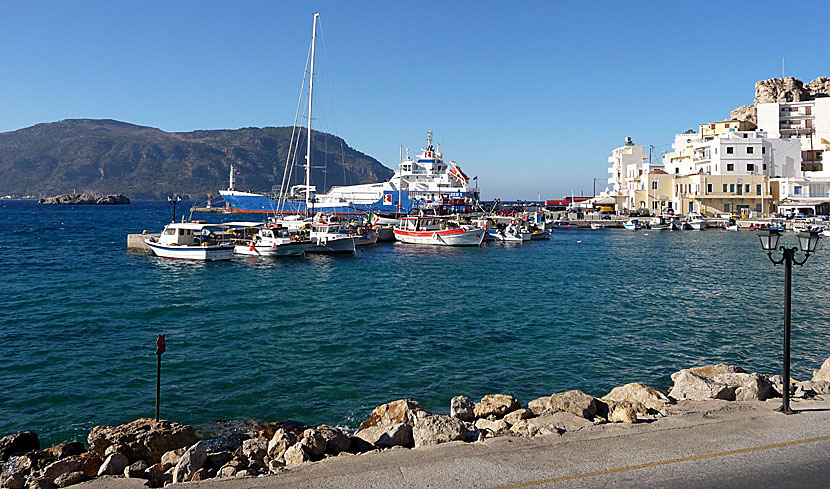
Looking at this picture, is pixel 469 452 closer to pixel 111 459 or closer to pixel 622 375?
pixel 111 459

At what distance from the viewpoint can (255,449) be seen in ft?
29.1

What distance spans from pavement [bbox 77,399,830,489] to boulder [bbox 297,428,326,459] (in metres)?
0.62

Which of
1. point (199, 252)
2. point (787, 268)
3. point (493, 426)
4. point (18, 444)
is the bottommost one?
point (18, 444)

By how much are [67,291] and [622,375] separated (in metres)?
24.6

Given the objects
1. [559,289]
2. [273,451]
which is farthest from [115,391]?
[559,289]

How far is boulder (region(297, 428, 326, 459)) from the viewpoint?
815cm

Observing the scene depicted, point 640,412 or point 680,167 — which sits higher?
point 680,167

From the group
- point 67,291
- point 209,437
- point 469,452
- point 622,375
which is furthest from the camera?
point 67,291

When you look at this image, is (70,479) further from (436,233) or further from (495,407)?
(436,233)

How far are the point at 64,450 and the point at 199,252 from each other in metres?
29.1

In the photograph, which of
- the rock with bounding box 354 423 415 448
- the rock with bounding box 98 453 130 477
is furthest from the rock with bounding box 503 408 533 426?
the rock with bounding box 98 453 130 477

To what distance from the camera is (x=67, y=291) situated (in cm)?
2681

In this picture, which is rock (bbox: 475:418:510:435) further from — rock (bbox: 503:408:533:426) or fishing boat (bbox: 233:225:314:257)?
fishing boat (bbox: 233:225:314:257)

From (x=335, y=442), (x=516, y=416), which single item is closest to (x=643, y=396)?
(x=516, y=416)
